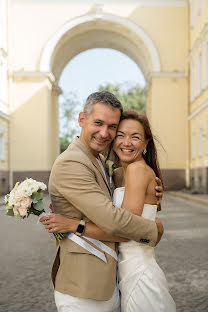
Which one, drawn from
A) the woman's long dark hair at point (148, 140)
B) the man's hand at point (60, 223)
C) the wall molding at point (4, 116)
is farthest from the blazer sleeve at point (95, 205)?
the wall molding at point (4, 116)

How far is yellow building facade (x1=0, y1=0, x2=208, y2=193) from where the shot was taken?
28250mm

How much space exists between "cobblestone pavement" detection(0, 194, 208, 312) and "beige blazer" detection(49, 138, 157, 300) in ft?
3.98

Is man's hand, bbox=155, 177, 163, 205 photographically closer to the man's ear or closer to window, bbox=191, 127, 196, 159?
the man's ear

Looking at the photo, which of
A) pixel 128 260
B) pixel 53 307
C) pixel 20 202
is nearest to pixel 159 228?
pixel 128 260

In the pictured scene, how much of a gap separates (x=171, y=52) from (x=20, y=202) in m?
27.5

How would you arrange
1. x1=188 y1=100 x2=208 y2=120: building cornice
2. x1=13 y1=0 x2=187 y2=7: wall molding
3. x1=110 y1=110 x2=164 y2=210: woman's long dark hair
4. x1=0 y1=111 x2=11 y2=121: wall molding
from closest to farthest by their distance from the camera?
x1=110 y1=110 x2=164 y2=210: woman's long dark hair, x1=188 y1=100 x2=208 y2=120: building cornice, x1=0 y1=111 x2=11 y2=121: wall molding, x1=13 y1=0 x2=187 y2=7: wall molding

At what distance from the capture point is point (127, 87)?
63188mm

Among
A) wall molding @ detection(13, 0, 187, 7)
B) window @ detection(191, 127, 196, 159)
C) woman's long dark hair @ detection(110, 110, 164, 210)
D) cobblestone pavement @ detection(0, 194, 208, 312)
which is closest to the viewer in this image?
woman's long dark hair @ detection(110, 110, 164, 210)

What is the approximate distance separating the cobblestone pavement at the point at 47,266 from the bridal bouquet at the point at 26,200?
1104mm

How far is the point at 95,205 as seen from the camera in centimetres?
A: 255

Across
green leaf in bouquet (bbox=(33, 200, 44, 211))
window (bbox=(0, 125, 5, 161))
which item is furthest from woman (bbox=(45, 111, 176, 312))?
window (bbox=(0, 125, 5, 161))

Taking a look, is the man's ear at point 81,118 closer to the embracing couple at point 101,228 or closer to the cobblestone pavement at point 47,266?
the embracing couple at point 101,228

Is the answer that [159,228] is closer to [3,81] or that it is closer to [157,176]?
[157,176]

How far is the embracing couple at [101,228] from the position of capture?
8.52 feet
